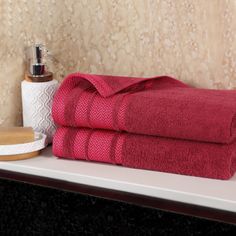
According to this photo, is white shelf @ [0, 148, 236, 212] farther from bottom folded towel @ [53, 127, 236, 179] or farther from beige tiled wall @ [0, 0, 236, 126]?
beige tiled wall @ [0, 0, 236, 126]

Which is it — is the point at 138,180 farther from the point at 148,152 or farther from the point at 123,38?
the point at 123,38

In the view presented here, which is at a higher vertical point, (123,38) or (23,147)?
(123,38)

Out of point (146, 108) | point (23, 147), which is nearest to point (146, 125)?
point (146, 108)

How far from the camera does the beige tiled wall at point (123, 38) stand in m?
0.91

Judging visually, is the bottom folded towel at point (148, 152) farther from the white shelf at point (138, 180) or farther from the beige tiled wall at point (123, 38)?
the beige tiled wall at point (123, 38)

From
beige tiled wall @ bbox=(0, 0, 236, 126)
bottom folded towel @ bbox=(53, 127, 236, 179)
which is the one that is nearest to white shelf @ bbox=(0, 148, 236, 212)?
bottom folded towel @ bbox=(53, 127, 236, 179)

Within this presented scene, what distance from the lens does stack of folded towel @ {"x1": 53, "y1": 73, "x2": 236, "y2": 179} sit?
742 mm

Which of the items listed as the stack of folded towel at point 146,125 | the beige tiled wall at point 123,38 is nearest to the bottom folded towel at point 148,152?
the stack of folded towel at point 146,125

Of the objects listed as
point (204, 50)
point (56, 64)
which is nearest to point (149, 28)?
point (204, 50)

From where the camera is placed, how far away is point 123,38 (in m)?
0.99

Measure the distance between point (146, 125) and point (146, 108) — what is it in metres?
0.03

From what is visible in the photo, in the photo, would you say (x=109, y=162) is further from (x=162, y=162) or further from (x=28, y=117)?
(x=28, y=117)

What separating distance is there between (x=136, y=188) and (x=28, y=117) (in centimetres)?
29

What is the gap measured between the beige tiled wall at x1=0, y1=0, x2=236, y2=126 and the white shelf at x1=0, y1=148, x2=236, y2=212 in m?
0.16
